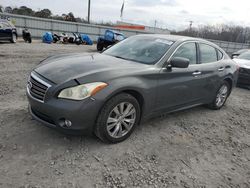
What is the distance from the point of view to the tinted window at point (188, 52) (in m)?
4.03

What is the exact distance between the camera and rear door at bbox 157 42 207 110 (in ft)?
12.3

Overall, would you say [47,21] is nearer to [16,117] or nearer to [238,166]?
[16,117]

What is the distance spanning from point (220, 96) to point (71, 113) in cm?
391

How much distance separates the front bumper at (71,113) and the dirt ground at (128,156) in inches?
15.1

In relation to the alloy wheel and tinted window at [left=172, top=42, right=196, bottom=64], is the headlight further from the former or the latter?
tinted window at [left=172, top=42, right=196, bottom=64]

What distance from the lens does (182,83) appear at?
158 inches

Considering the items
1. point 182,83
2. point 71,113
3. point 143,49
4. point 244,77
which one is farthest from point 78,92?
point 244,77

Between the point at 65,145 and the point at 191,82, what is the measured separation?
8.18 feet

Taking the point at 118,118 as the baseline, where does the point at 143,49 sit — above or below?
above

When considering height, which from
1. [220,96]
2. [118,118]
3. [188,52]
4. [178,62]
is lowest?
[220,96]

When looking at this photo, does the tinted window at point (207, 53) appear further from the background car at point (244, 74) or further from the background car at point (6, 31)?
the background car at point (6, 31)

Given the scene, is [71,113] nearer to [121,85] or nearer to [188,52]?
[121,85]

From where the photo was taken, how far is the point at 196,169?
307 cm

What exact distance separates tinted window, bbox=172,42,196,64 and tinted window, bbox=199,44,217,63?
29 cm
